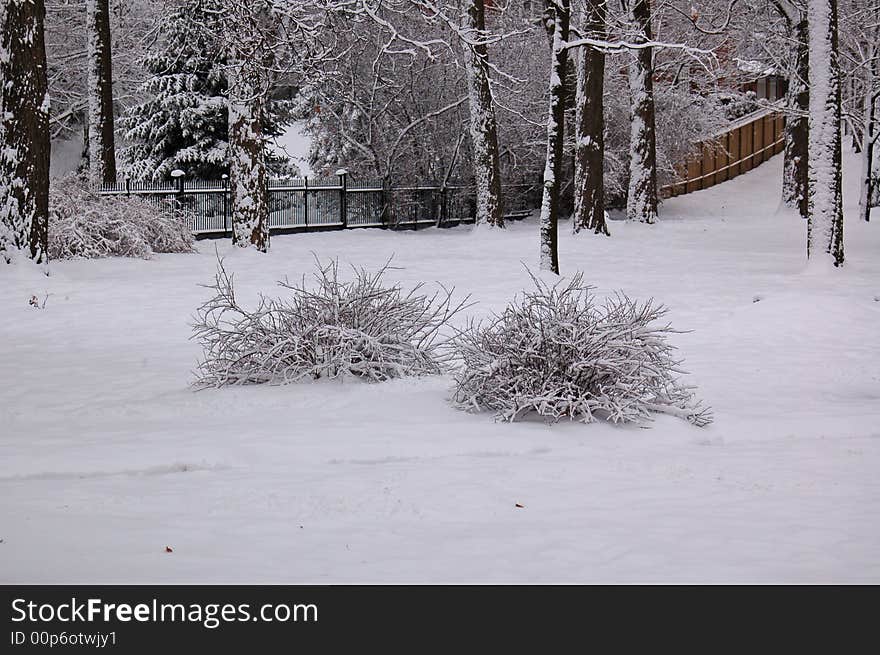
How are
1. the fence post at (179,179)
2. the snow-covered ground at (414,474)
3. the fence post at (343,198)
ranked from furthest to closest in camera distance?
1. the fence post at (343,198)
2. the fence post at (179,179)
3. the snow-covered ground at (414,474)

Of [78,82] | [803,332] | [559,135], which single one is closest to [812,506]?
[803,332]

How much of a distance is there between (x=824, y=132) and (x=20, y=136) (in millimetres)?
11921

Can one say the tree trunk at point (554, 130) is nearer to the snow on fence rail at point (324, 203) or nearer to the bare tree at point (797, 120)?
the snow on fence rail at point (324, 203)

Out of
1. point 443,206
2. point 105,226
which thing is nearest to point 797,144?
point 443,206

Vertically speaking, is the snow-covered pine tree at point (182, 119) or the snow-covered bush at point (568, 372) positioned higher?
the snow-covered pine tree at point (182, 119)

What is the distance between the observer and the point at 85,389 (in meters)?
8.74

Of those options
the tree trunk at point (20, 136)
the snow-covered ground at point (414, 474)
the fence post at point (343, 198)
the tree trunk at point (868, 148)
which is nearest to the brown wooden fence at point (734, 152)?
the tree trunk at point (868, 148)

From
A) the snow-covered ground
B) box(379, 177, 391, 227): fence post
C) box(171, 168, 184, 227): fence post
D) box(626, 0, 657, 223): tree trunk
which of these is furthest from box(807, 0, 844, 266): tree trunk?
box(379, 177, 391, 227): fence post

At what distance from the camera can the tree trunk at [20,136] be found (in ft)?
52.4

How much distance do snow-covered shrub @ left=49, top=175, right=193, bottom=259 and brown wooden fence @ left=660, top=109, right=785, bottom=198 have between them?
20783 millimetres

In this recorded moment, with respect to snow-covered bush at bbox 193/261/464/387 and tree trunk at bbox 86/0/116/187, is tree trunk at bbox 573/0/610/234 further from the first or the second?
snow-covered bush at bbox 193/261/464/387

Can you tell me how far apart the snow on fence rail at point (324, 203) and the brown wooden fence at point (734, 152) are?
1025 cm

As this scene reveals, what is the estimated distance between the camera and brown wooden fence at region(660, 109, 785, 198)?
40844 millimetres

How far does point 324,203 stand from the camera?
28.1 m
